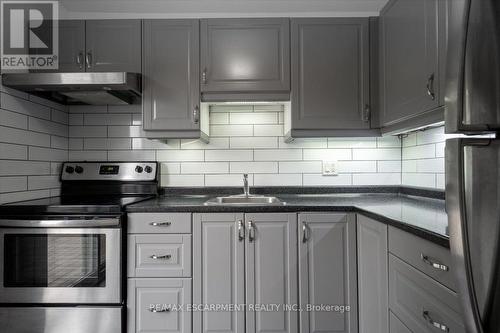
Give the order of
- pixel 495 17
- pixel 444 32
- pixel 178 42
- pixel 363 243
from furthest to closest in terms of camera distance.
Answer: pixel 178 42
pixel 363 243
pixel 444 32
pixel 495 17

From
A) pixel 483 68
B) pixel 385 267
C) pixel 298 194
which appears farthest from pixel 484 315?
pixel 298 194

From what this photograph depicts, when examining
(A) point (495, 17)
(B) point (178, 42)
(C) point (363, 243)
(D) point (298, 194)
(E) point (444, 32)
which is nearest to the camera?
(A) point (495, 17)

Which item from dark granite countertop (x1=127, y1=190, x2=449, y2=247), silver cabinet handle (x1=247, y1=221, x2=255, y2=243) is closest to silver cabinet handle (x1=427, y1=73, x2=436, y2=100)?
dark granite countertop (x1=127, y1=190, x2=449, y2=247)

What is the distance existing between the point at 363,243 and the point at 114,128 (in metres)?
Result: 2.00

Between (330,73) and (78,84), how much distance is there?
1.64m

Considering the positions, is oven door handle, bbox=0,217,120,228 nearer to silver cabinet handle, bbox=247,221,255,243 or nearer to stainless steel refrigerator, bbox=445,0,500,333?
silver cabinet handle, bbox=247,221,255,243

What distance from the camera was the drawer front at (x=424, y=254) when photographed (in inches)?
39.3

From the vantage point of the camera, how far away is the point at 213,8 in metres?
2.30

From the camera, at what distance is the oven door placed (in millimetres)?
1783

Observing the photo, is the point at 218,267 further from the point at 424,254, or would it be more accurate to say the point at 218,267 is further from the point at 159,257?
the point at 424,254

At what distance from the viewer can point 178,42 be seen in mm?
2164

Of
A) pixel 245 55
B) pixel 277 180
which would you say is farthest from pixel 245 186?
pixel 245 55

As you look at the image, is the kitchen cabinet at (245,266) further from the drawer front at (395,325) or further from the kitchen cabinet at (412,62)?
the kitchen cabinet at (412,62)

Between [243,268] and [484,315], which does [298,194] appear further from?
[484,315]
